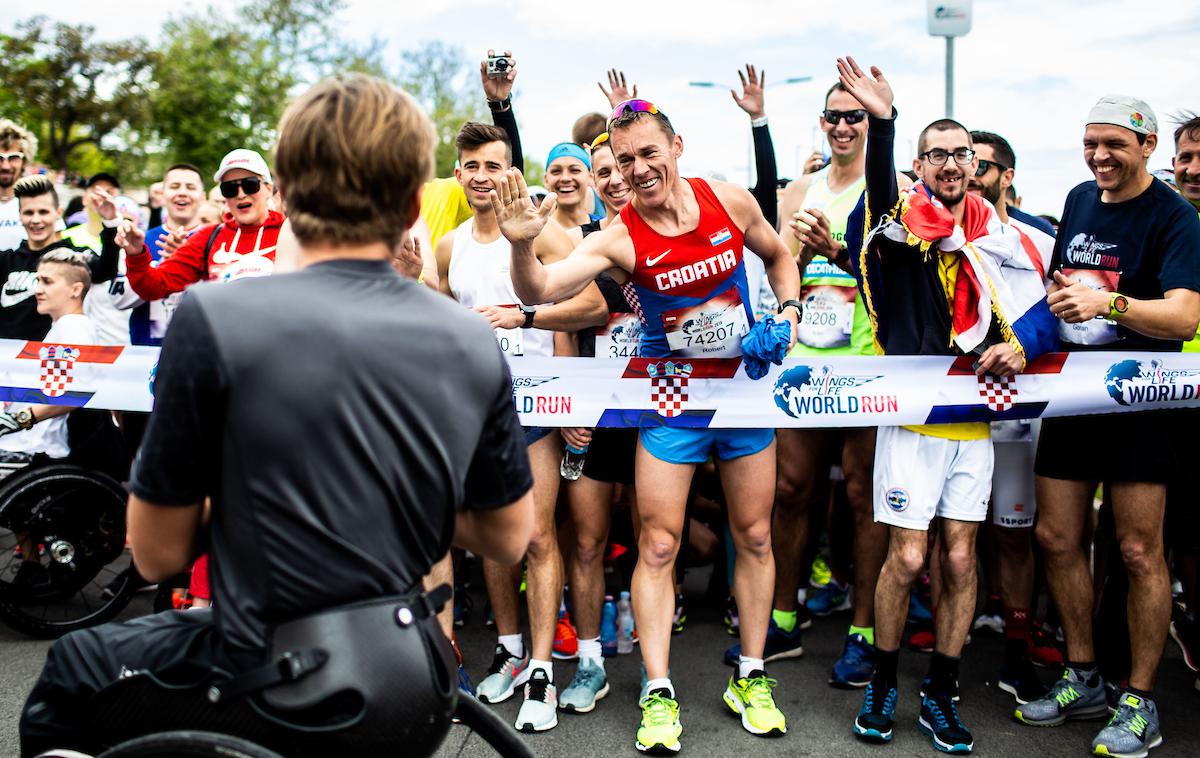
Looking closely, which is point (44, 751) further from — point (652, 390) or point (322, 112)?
point (652, 390)

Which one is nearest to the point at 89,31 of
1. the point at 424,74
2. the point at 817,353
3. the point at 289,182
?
the point at 424,74

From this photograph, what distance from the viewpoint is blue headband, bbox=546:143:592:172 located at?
592 centimetres

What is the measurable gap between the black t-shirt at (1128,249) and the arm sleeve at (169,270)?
4.00m

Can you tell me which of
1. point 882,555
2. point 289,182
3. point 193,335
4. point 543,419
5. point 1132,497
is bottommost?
point 882,555

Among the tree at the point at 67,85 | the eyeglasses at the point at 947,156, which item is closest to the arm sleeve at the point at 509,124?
the eyeglasses at the point at 947,156

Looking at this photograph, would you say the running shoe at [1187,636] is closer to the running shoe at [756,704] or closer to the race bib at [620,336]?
the running shoe at [756,704]

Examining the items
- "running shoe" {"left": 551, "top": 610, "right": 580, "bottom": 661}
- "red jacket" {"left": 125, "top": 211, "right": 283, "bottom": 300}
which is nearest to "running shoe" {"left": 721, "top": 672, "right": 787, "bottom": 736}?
"running shoe" {"left": 551, "top": 610, "right": 580, "bottom": 661}

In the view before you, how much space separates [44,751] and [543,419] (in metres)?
3.08

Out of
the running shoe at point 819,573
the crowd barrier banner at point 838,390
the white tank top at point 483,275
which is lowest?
the running shoe at point 819,573

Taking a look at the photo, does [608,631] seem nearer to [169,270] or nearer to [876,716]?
[876,716]

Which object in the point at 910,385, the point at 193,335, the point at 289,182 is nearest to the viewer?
the point at 193,335

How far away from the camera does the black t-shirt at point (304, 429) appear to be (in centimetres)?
178

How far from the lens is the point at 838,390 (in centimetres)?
500

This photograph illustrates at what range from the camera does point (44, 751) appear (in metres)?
1.99
